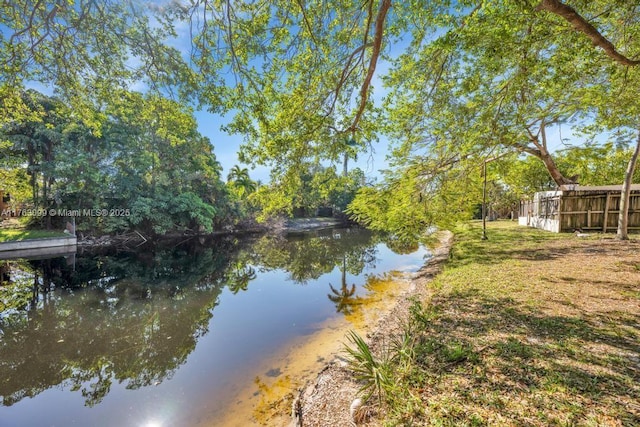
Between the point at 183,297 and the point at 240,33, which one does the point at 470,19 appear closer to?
the point at 240,33

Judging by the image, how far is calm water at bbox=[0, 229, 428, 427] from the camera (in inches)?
148

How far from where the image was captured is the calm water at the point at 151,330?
377cm

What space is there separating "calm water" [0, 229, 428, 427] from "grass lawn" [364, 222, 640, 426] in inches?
97.4

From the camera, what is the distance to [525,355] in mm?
2814

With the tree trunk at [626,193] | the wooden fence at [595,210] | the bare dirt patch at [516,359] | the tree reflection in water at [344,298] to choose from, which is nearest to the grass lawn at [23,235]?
the tree reflection in water at [344,298]

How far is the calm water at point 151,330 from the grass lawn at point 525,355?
247 centimetres

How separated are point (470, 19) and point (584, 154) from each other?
11271mm

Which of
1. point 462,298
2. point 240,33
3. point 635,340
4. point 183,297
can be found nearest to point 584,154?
point 462,298

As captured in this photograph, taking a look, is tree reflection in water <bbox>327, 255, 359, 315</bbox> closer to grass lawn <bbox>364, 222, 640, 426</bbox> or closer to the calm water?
the calm water

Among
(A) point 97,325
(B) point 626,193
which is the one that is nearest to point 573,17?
(B) point 626,193

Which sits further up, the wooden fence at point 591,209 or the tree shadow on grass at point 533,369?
the wooden fence at point 591,209

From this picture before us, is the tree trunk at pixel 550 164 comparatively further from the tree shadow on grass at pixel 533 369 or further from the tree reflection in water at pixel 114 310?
the tree shadow on grass at pixel 533 369

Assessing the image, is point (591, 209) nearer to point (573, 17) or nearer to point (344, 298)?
point (344, 298)

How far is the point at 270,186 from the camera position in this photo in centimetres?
547
